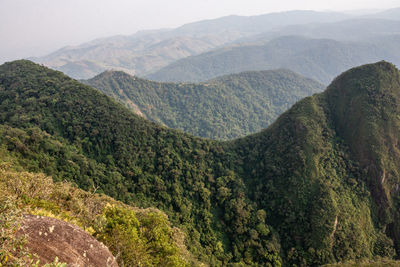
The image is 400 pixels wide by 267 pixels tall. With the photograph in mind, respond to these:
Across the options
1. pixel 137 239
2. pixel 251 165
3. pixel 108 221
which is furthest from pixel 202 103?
pixel 137 239

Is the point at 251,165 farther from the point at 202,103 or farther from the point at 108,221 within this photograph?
the point at 202,103

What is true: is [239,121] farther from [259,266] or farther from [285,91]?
[259,266]

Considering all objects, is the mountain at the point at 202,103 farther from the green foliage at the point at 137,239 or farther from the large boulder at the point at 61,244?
the large boulder at the point at 61,244

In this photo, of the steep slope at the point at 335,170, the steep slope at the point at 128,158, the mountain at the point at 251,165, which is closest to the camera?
the steep slope at the point at 128,158

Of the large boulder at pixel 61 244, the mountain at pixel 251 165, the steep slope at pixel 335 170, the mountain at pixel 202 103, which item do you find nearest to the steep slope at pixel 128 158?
the mountain at pixel 251 165

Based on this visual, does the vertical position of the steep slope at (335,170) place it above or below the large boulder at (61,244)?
below

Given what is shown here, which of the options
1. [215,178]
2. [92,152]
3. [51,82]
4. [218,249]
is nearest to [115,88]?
[51,82]
